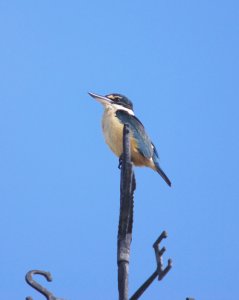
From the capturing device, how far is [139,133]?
6238 millimetres

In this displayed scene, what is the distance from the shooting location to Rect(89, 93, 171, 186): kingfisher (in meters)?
6.03

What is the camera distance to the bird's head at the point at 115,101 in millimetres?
6801

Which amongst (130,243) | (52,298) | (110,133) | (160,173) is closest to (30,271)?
(52,298)

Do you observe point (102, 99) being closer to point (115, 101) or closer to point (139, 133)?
point (115, 101)

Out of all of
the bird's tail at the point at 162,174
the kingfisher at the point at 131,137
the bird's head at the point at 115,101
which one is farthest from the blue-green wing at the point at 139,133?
the bird's head at the point at 115,101

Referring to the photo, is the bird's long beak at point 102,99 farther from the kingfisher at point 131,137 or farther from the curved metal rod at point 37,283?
the curved metal rod at point 37,283

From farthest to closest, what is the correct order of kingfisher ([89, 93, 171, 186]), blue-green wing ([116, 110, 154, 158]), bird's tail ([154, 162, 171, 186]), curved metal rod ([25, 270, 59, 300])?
bird's tail ([154, 162, 171, 186]), blue-green wing ([116, 110, 154, 158]), kingfisher ([89, 93, 171, 186]), curved metal rod ([25, 270, 59, 300])

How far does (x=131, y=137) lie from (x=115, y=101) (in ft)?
3.38

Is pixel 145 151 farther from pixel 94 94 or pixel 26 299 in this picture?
pixel 26 299

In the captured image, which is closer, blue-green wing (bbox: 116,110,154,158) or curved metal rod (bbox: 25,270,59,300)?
curved metal rod (bbox: 25,270,59,300)

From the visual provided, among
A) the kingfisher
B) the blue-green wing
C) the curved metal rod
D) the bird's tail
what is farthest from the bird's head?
the curved metal rod

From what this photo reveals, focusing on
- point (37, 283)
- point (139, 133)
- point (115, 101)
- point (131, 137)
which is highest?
point (115, 101)

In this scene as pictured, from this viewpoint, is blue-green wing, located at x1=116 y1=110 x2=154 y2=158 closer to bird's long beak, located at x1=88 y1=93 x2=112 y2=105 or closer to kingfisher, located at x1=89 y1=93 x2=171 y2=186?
kingfisher, located at x1=89 y1=93 x2=171 y2=186

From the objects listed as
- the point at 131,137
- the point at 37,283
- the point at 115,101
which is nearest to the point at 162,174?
the point at 131,137
